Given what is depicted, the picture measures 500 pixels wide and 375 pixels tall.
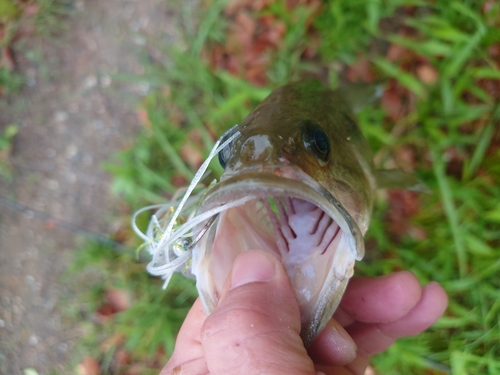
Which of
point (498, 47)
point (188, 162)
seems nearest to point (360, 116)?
point (498, 47)

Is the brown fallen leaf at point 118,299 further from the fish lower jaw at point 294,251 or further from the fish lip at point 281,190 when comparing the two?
the fish lip at point 281,190

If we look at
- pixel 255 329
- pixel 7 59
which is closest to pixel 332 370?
pixel 255 329

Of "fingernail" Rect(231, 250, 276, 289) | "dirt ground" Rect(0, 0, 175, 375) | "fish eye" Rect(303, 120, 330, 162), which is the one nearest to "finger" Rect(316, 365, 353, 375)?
"fingernail" Rect(231, 250, 276, 289)

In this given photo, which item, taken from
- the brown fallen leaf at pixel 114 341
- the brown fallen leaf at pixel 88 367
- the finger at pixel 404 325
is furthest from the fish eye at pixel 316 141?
the brown fallen leaf at pixel 88 367

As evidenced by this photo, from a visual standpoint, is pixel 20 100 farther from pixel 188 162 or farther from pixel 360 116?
pixel 360 116

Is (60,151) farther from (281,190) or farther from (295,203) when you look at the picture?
(281,190)

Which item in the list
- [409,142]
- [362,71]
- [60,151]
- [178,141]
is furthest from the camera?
[60,151]
